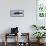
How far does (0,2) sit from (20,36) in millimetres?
1653

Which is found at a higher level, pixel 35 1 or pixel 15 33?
pixel 35 1

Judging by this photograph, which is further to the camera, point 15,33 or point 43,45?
point 15,33

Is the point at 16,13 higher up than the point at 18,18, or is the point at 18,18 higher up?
the point at 16,13

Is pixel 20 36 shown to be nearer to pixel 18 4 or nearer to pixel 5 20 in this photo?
pixel 5 20

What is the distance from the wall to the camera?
6.39 meters

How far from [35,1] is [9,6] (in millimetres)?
1113

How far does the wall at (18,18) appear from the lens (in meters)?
6.39

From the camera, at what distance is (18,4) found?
6.40 m

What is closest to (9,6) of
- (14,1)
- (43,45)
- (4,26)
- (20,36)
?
(14,1)

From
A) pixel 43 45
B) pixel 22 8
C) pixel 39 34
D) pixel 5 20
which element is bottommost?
pixel 43 45

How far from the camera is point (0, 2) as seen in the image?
6.38 meters

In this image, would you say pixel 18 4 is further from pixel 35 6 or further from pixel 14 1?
pixel 35 6

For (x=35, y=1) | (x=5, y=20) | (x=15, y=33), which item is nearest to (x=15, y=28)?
(x=15, y=33)

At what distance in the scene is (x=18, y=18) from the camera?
6.43 metres
